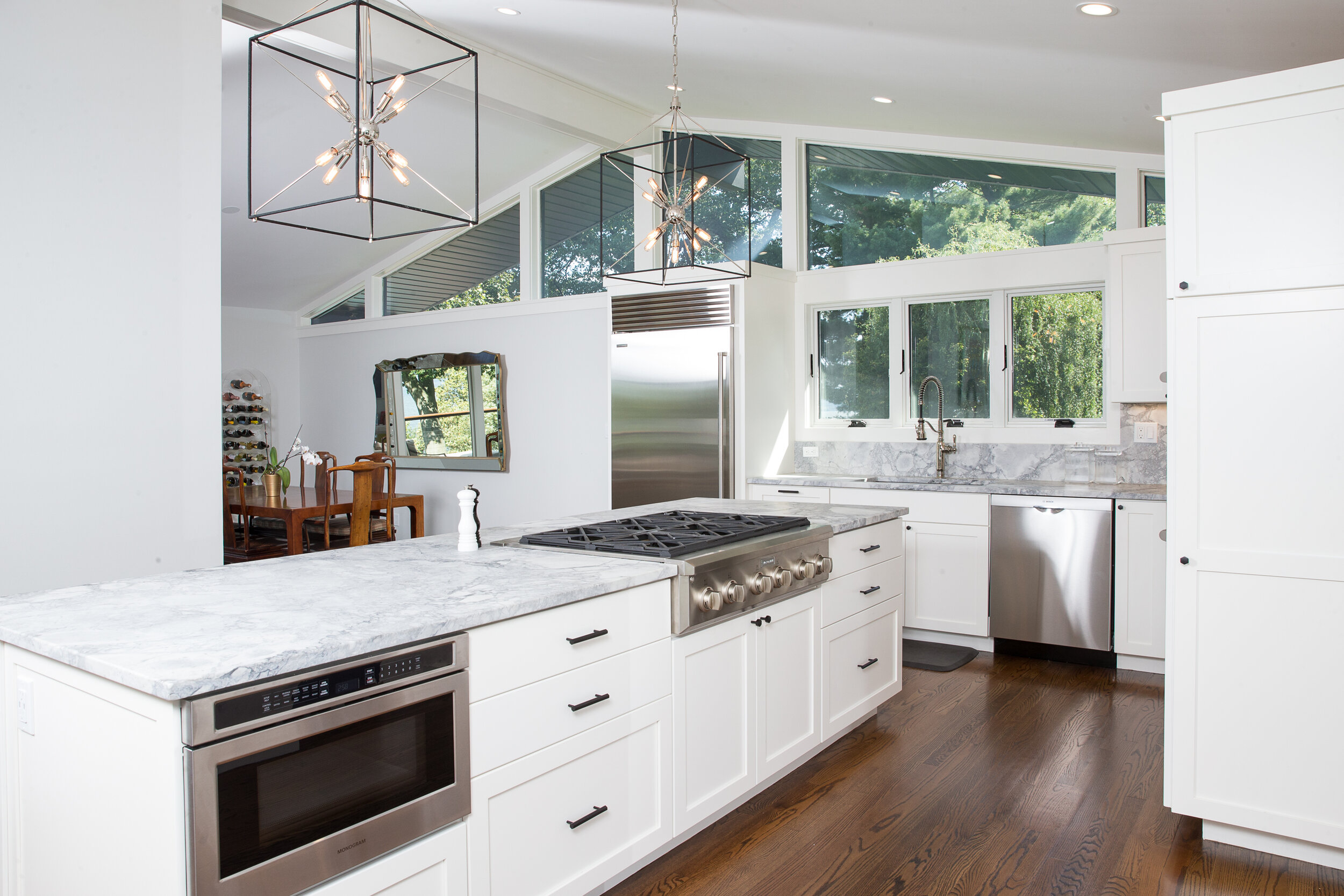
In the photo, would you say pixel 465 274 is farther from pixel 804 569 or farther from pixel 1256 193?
pixel 1256 193

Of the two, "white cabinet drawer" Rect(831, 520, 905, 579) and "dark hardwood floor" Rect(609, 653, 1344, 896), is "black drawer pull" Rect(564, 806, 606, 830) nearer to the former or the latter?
"dark hardwood floor" Rect(609, 653, 1344, 896)

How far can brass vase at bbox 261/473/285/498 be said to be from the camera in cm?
577

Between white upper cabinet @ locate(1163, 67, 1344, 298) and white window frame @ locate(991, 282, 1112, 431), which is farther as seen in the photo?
white window frame @ locate(991, 282, 1112, 431)

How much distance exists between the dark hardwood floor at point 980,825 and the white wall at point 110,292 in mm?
2185

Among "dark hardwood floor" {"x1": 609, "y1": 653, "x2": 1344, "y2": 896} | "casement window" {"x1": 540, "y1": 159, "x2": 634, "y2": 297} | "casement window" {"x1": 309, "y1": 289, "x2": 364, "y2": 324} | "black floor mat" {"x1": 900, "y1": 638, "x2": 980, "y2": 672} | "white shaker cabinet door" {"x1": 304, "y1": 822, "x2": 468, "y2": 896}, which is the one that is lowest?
"dark hardwood floor" {"x1": 609, "y1": 653, "x2": 1344, "y2": 896}

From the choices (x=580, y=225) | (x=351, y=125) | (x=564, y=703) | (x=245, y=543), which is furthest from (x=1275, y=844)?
(x=580, y=225)

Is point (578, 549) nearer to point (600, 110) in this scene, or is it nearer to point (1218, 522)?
point (1218, 522)

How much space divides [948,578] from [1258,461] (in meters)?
2.30

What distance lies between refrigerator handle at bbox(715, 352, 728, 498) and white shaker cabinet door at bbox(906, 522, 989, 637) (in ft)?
3.77

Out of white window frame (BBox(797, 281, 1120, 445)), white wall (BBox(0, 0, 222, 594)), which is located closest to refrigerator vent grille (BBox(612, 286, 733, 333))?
white window frame (BBox(797, 281, 1120, 445))

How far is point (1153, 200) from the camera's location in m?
4.67

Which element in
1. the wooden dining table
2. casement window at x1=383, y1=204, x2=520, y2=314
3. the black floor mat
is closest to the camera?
the black floor mat

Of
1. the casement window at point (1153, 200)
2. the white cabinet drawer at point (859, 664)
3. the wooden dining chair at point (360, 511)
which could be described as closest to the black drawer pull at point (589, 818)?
the white cabinet drawer at point (859, 664)

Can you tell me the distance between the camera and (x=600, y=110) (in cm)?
577
